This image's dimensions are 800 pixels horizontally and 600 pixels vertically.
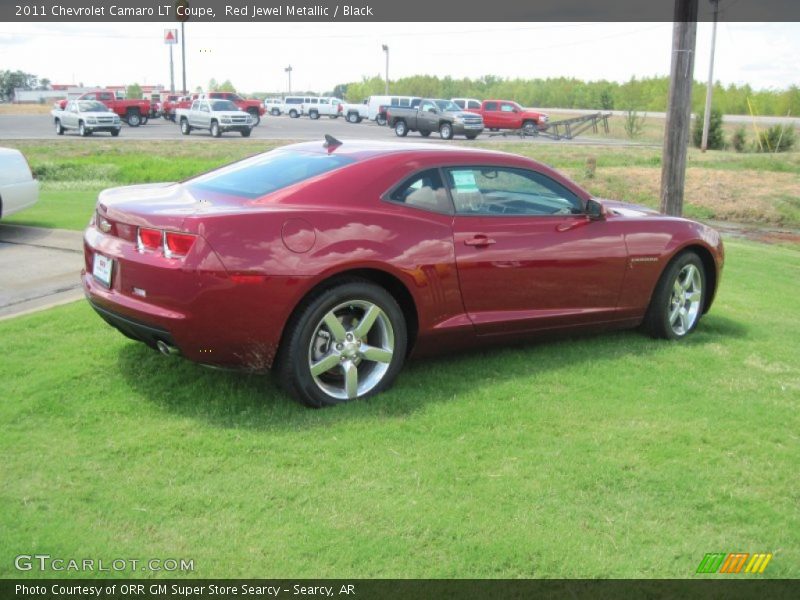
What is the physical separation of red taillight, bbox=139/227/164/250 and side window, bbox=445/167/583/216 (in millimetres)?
1862

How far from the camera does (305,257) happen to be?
473 centimetres

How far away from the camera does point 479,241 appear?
18.0 feet

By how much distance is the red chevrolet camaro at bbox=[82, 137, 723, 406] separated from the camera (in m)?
4.61

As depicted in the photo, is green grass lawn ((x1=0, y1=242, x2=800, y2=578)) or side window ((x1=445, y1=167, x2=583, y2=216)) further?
side window ((x1=445, y1=167, x2=583, y2=216))

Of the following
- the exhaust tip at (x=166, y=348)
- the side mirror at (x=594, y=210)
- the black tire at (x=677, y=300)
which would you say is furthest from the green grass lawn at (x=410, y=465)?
the side mirror at (x=594, y=210)

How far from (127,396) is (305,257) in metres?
1.30

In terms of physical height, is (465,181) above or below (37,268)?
above

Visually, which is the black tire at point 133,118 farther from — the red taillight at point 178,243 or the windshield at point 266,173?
the red taillight at point 178,243

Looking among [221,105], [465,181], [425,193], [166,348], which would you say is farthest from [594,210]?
[221,105]

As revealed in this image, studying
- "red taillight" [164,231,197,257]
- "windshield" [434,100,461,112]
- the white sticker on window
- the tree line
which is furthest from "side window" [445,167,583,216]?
the tree line

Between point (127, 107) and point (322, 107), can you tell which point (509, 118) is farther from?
point (322, 107)

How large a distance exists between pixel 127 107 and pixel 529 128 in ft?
73.2

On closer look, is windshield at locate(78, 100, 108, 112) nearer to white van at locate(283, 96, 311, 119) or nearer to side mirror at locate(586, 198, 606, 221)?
white van at locate(283, 96, 311, 119)

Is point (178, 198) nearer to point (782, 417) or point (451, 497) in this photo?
point (451, 497)
